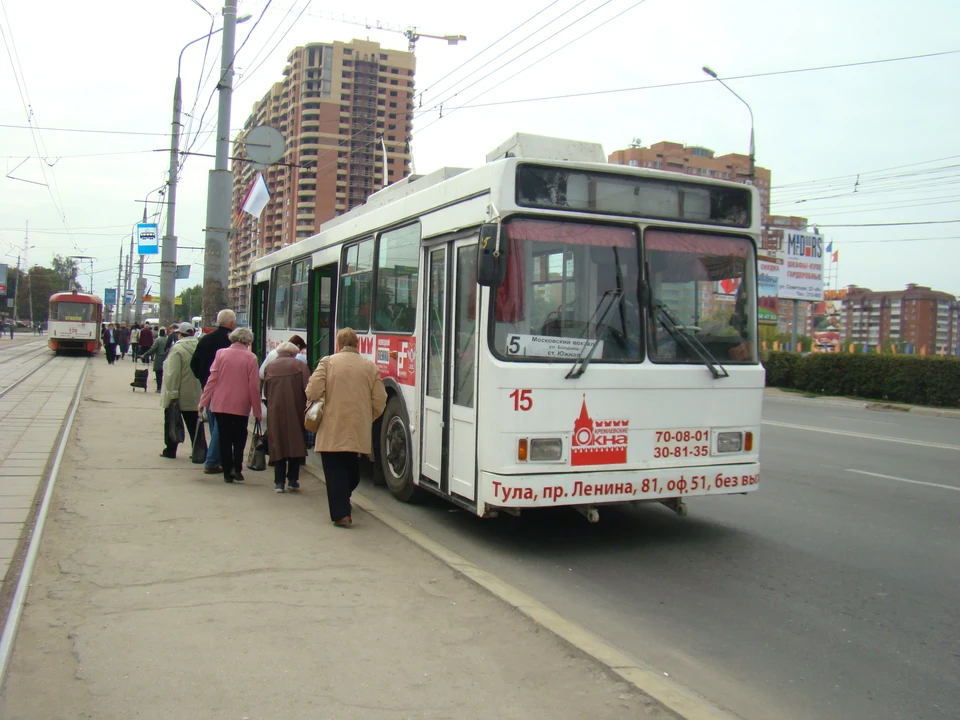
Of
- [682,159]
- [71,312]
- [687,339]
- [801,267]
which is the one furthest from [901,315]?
[687,339]

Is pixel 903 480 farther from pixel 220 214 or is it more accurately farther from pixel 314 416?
pixel 220 214

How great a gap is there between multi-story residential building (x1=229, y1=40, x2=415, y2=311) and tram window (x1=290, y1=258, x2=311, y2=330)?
3896 cm

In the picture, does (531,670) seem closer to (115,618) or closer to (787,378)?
(115,618)

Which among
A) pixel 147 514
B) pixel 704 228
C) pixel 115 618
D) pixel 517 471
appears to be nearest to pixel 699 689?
pixel 517 471

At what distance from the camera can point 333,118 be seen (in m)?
62.9

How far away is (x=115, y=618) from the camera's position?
15.7 ft

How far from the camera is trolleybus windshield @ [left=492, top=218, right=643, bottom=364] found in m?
6.41

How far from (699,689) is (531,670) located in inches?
33.8

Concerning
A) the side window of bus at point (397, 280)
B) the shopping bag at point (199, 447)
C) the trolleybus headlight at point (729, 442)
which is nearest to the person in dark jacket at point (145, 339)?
the shopping bag at point (199, 447)

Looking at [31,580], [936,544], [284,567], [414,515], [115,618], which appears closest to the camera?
[115,618]

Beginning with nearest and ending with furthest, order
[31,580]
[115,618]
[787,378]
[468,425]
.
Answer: [115,618]
[31,580]
[468,425]
[787,378]

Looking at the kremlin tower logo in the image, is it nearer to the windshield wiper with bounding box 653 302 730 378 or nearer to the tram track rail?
the windshield wiper with bounding box 653 302 730 378

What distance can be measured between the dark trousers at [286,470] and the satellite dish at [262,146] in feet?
23.5

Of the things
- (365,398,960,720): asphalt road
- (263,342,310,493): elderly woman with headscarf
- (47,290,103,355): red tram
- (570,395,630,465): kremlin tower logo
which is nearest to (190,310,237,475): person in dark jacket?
(263,342,310,493): elderly woman with headscarf
